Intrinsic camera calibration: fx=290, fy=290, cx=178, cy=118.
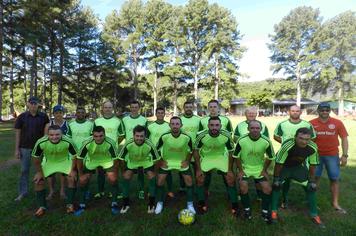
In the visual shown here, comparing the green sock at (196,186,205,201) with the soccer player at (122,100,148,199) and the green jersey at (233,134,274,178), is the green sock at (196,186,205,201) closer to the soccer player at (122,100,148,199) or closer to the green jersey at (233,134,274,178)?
the green jersey at (233,134,274,178)

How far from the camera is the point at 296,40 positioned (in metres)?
48.0

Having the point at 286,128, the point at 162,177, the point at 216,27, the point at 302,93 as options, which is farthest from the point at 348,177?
the point at 302,93

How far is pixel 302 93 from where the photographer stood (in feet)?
169

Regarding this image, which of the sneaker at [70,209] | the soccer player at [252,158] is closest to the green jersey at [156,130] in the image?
the soccer player at [252,158]

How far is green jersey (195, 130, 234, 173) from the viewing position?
19.4 feet

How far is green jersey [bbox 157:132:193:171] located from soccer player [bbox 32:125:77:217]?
1836 mm

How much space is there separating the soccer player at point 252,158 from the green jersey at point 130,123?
2516 millimetres

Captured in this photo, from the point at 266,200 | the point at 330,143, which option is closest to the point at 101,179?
the point at 266,200

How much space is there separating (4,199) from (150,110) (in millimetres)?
55849

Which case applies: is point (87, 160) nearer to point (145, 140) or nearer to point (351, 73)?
point (145, 140)

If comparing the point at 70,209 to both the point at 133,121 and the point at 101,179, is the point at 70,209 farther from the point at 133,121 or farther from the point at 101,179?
the point at 133,121

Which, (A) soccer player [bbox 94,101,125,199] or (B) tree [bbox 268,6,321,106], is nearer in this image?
(A) soccer player [bbox 94,101,125,199]

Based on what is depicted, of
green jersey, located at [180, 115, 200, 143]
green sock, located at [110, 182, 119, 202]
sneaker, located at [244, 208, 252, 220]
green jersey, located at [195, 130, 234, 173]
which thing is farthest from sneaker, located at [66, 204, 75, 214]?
sneaker, located at [244, 208, 252, 220]

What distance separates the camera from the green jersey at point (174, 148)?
6082mm
